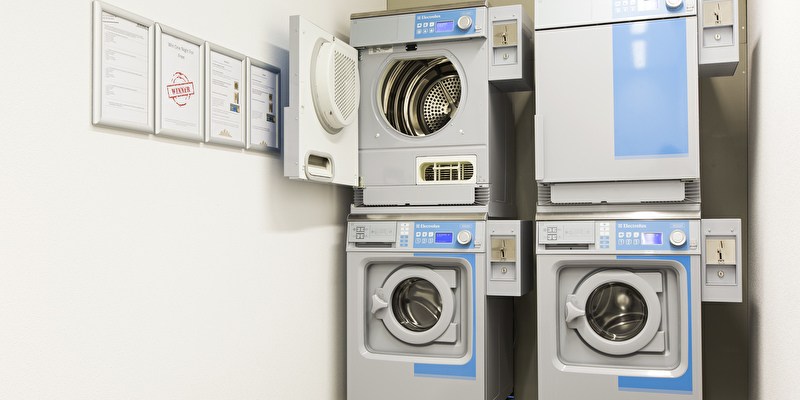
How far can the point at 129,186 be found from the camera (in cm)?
220

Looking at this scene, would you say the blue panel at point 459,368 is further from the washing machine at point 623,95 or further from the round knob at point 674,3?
the round knob at point 674,3

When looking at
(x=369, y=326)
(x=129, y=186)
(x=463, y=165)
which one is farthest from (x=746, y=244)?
(x=129, y=186)

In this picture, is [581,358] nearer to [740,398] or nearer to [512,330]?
[512,330]

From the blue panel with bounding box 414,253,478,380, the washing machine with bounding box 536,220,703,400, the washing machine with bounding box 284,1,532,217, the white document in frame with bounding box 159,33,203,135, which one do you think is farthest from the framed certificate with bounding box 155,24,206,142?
the washing machine with bounding box 536,220,703,400

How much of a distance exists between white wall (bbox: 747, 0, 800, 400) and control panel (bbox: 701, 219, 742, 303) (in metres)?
0.10

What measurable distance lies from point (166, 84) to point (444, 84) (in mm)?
1605

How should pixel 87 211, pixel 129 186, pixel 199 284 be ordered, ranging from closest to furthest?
pixel 87 211 < pixel 129 186 < pixel 199 284

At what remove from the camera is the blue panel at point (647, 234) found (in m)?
3.03

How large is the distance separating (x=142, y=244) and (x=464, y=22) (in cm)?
185

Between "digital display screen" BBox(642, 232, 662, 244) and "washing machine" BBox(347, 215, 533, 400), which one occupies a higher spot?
"digital display screen" BBox(642, 232, 662, 244)

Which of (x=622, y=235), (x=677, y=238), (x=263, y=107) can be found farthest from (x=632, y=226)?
(x=263, y=107)

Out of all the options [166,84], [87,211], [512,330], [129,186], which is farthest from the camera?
[512,330]

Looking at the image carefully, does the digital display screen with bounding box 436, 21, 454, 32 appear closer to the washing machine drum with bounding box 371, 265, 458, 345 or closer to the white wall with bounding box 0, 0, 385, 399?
the white wall with bounding box 0, 0, 385, 399

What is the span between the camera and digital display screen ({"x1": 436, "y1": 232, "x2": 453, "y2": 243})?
3.33 meters
